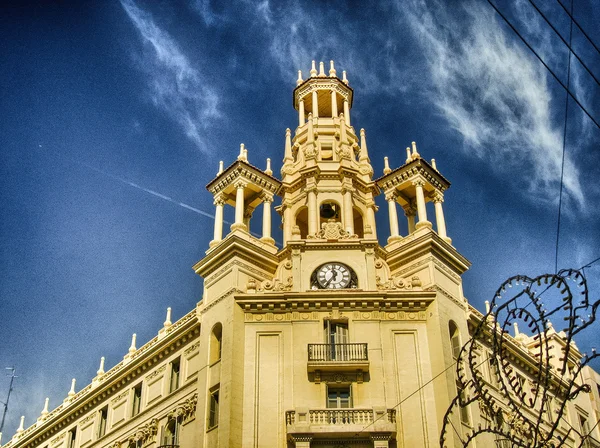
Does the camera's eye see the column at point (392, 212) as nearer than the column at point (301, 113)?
Yes

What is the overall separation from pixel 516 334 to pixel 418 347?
25518mm

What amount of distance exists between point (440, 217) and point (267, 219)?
11663 millimetres

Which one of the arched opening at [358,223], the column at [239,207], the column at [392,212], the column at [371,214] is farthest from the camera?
the arched opening at [358,223]

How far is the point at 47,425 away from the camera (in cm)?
6500

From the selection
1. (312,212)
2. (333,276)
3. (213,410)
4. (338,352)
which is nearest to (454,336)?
(338,352)

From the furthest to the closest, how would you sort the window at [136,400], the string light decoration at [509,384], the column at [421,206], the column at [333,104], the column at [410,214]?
the column at [333,104] → the column at [410,214] → the window at [136,400] → the column at [421,206] → the string light decoration at [509,384]

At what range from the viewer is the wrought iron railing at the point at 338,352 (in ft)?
145

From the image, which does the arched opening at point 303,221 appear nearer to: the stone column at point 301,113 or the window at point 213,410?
the stone column at point 301,113

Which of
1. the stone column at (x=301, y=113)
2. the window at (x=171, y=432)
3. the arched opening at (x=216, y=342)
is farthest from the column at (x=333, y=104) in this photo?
the window at (x=171, y=432)

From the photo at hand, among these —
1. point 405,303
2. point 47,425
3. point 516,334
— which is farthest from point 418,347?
point 47,425

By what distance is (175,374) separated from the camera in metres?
51.6

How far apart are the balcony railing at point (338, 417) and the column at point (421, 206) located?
48.1 feet

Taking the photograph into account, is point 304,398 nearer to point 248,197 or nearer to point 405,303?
point 405,303

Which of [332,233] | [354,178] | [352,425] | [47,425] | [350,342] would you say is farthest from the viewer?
[47,425]
